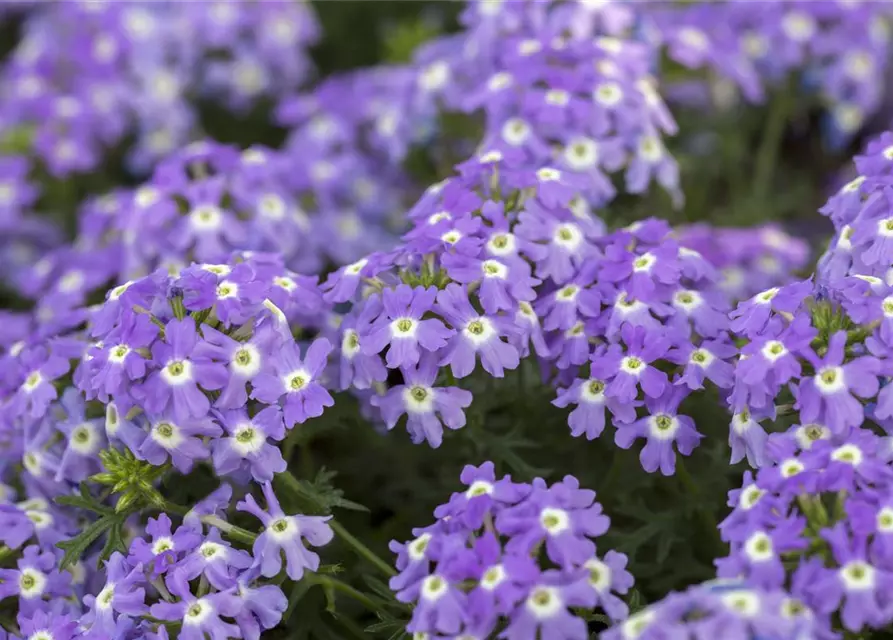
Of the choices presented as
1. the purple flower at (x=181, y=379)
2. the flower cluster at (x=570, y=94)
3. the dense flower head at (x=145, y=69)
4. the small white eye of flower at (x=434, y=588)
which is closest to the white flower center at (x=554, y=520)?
the small white eye of flower at (x=434, y=588)

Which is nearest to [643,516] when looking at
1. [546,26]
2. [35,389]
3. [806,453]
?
[806,453]

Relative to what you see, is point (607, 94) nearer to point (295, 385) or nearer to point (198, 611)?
point (295, 385)

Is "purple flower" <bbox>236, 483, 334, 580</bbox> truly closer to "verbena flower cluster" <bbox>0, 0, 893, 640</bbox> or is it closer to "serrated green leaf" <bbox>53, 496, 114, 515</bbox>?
"verbena flower cluster" <bbox>0, 0, 893, 640</bbox>

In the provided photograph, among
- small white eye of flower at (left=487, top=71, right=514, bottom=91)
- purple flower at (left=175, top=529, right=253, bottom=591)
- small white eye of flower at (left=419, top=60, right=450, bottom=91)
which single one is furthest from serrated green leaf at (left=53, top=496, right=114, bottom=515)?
small white eye of flower at (left=419, top=60, right=450, bottom=91)

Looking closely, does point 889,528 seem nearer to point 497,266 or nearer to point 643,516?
point 643,516

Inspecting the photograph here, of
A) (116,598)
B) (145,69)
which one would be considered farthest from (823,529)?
(145,69)

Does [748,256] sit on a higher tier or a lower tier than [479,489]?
lower
